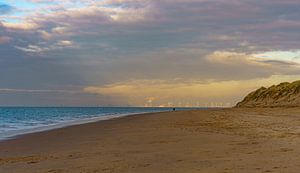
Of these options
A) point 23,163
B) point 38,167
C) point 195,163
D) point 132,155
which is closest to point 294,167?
point 195,163

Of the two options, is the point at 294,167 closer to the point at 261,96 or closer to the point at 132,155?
the point at 132,155

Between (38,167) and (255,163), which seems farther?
(38,167)

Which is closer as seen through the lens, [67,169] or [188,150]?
[67,169]

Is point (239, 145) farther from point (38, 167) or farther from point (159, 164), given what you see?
point (38, 167)

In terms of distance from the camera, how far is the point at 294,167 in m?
9.50

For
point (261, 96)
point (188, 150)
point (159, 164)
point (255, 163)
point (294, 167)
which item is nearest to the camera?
point (294, 167)

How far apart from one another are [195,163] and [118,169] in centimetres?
220

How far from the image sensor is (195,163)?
11023 millimetres

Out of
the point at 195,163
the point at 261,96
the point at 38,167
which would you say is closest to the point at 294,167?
the point at 195,163

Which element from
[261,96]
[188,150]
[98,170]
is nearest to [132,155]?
[188,150]

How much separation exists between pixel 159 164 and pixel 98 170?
183 cm

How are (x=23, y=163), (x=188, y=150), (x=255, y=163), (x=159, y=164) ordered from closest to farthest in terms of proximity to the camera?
(x=255, y=163) < (x=159, y=164) < (x=23, y=163) < (x=188, y=150)

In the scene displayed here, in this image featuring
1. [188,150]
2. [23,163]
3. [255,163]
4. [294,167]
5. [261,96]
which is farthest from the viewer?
[261,96]

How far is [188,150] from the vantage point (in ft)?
46.9
